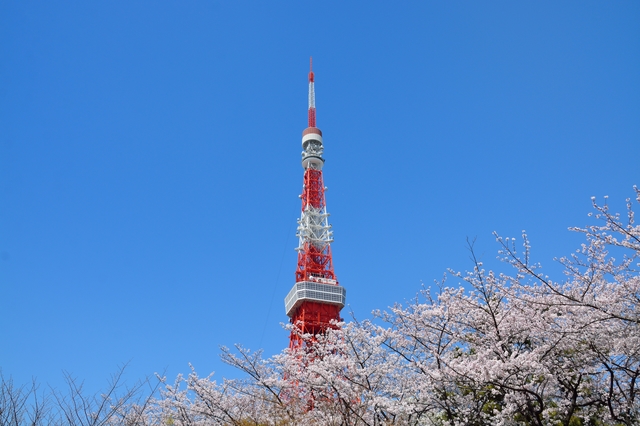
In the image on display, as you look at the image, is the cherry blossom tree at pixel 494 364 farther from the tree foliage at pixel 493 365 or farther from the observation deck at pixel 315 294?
the observation deck at pixel 315 294

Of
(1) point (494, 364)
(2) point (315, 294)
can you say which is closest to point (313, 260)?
(2) point (315, 294)

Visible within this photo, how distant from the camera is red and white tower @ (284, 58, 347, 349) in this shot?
1168 inches

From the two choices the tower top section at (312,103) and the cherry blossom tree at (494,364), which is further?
the tower top section at (312,103)

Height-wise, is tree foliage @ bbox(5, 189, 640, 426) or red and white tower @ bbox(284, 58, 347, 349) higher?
red and white tower @ bbox(284, 58, 347, 349)

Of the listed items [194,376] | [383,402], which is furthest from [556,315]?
[194,376]

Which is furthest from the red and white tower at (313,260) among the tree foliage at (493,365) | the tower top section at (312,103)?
the tree foliage at (493,365)

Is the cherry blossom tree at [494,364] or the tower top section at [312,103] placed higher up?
the tower top section at [312,103]

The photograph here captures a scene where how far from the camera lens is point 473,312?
8.06 metres

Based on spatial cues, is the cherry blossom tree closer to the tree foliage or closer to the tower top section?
the tree foliage

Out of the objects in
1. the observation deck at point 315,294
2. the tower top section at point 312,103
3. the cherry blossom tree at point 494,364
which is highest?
the tower top section at point 312,103

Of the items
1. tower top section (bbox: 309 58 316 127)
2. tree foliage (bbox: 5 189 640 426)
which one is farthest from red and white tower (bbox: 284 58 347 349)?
tree foliage (bbox: 5 189 640 426)

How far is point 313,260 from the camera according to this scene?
3275cm

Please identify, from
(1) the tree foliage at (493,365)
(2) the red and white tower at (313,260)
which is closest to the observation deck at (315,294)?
(2) the red and white tower at (313,260)

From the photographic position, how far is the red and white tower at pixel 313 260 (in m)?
29.7
